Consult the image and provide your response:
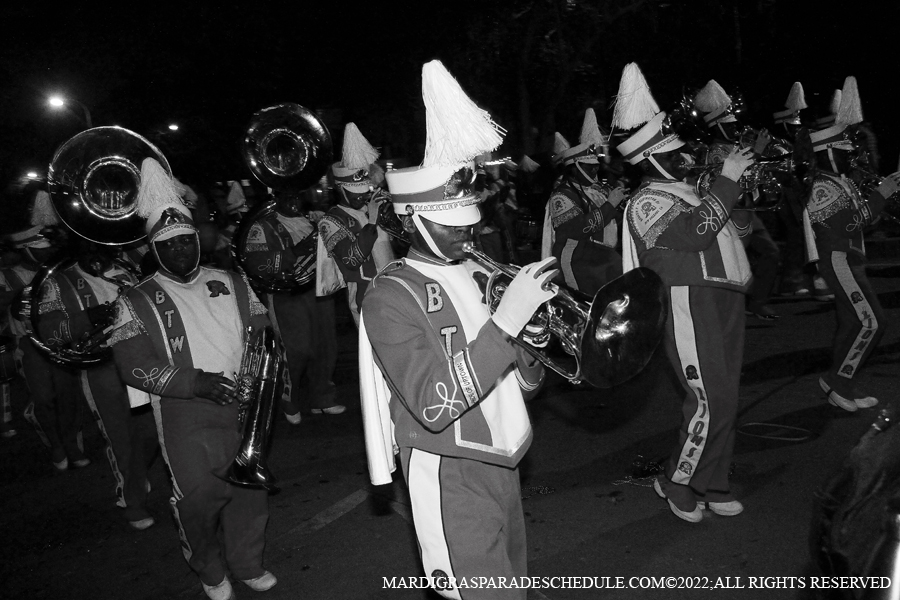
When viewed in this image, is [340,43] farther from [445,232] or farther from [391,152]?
[445,232]

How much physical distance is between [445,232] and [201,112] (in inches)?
715

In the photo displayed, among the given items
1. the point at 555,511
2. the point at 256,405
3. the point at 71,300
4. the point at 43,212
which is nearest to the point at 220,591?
the point at 256,405

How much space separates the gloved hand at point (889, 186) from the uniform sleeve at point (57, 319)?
633cm

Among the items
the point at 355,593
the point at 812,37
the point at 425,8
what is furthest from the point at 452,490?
the point at 812,37

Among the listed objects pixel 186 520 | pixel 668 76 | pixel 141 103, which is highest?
pixel 141 103

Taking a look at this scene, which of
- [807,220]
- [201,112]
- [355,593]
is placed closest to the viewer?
[355,593]

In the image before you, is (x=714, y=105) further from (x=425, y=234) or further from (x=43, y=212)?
(x=43, y=212)

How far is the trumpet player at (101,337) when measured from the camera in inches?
227

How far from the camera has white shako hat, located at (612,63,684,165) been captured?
4613 millimetres

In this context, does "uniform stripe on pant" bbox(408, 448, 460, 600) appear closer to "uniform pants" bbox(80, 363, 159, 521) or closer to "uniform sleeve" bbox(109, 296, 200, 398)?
"uniform sleeve" bbox(109, 296, 200, 398)

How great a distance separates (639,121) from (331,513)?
11.0ft

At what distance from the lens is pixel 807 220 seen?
254 inches

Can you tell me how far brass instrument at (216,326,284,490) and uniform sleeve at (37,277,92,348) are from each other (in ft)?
7.46

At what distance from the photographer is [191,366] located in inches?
165
